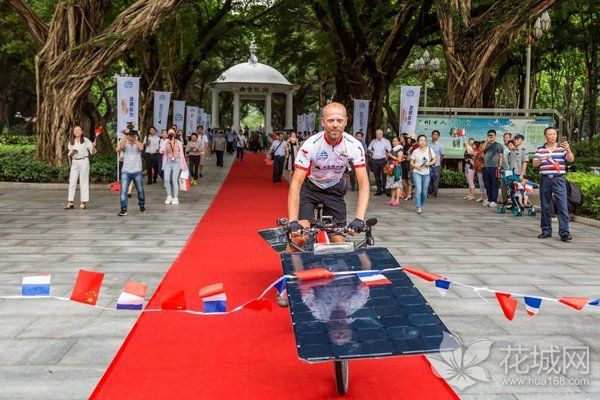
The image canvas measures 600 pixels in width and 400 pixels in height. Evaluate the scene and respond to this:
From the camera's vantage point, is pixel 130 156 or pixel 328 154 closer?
pixel 328 154

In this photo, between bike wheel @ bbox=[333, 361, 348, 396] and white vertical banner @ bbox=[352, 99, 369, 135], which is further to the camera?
white vertical banner @ bbox=[352, 99, 369, 135]

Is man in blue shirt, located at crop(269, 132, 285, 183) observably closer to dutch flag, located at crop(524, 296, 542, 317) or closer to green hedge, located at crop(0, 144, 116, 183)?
green hedge, located at crop(0, 144, 116, 183)

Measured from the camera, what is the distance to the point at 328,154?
5.10 metres

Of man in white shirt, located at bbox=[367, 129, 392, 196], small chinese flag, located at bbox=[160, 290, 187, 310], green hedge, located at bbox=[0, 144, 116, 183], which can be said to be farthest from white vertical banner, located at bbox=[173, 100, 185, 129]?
small chinese flag, located at bbox=[160, 290, 187, 310]

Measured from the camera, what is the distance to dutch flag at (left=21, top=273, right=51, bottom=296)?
4.50 metres

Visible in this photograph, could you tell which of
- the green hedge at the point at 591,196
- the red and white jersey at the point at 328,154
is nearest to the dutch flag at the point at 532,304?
the red and white jersey at the point at 328,154

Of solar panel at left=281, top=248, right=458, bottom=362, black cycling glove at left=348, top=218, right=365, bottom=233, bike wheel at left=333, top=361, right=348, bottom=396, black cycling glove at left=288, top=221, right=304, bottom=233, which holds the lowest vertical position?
bike wheel at left=333, top=361, right=348, bottom=396

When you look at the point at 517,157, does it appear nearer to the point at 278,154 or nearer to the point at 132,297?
the point at 278,154

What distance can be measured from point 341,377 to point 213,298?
1.06 metres

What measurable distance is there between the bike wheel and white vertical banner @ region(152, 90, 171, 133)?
19153mm

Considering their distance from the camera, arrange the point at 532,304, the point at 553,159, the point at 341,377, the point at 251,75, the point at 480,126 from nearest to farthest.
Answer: the point at 341,377
the point at 532,304
the point at 553,159
the point at 480,126
the point at 251,75

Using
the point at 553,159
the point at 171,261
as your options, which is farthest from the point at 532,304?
the point at 553,159

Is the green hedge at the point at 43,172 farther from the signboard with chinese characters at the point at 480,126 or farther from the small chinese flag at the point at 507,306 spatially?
the small chinese flag at the point at 507,306

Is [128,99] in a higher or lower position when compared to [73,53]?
lower
